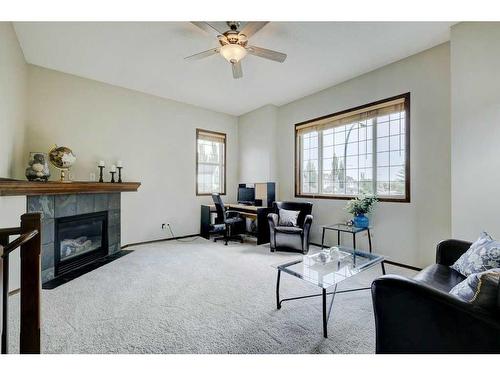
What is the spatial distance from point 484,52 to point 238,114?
422 centimetres

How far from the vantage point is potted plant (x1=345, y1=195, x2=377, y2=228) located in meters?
3.35

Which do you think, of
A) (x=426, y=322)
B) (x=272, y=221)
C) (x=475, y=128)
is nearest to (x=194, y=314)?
(x=426, y=322)

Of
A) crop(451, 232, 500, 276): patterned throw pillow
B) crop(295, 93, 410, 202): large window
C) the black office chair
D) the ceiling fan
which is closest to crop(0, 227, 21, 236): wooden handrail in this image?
the ceiling fan

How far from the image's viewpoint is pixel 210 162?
5.36 m

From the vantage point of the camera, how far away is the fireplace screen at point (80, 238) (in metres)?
3.05

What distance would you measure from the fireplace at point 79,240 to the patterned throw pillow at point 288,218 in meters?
2.89

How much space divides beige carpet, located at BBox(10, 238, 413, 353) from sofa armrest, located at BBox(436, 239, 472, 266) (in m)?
0.75

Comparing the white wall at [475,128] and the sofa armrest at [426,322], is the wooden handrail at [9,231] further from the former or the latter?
the white wall at [475,128]

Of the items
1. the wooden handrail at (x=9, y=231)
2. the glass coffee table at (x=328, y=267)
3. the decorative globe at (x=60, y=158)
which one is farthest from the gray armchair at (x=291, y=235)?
the wooden handrail at (x=9, y=231)

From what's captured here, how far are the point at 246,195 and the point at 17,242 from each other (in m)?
4.39

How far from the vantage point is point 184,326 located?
1.85 m

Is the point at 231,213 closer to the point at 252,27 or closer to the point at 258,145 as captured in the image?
the point at 258,145

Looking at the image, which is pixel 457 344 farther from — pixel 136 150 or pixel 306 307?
pixel 136 150

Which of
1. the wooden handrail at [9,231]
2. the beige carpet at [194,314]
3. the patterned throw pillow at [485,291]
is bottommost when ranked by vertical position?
the beige carpet at [194,314]
